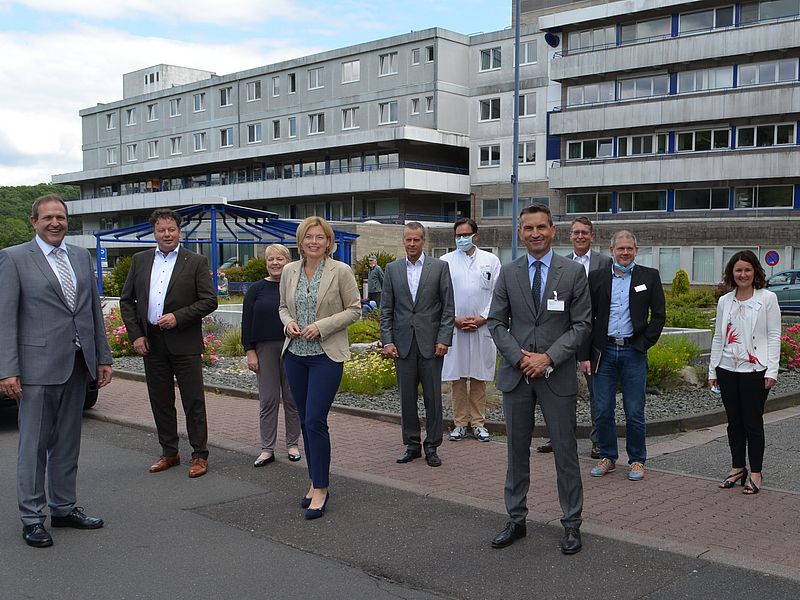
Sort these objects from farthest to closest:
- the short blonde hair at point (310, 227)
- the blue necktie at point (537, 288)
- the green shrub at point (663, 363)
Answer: the green shrub at point (663, 363)
the short blonde hair at point (310, 227)
the blue necktie at point (537, 288)

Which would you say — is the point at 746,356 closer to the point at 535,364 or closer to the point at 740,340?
the point at 740,340

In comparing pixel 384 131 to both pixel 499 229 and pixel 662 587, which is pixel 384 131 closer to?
pixel 499 229

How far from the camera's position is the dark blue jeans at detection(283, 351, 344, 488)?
20.7 feet

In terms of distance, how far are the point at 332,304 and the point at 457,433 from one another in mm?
2936

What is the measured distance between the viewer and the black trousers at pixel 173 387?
7646 mm

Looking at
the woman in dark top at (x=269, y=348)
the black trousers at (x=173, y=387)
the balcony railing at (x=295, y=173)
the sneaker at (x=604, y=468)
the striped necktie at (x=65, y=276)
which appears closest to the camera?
the striped necktie at (x=65, y=276)

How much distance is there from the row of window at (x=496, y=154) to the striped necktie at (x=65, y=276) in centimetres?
4841

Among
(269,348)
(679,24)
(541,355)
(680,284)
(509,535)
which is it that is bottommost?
(680,284)

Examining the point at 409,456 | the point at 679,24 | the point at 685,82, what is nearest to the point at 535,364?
the point at 409,456

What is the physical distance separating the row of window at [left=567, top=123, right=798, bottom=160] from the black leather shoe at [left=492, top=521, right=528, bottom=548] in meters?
43.2

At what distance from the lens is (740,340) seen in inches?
272

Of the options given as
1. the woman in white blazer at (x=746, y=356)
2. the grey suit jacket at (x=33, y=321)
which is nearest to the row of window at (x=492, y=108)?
the woman in white blazer at (x=746, y=356)

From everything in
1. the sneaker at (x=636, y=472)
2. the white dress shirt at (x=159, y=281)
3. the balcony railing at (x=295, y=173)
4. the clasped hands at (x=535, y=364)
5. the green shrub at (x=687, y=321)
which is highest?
the balcony railing at (x=295, y=173)

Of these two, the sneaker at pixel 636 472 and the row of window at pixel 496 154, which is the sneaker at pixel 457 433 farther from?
the row of window at pixel 496 154
